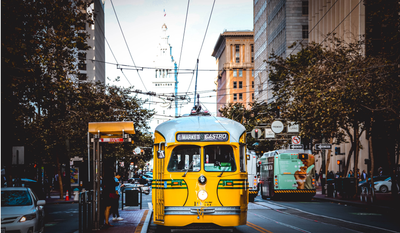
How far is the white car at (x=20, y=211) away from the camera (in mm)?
12438

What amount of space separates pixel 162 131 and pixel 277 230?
434 centimetres

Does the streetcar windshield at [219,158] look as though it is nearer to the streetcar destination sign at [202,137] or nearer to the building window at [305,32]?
the streetcar destination sign at [202,137]

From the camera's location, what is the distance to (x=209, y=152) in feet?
44.1

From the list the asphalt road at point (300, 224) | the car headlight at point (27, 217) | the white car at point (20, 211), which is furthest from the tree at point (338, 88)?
the car headlight at point (27, 217)

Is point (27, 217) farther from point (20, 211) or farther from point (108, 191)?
point (108, 191)

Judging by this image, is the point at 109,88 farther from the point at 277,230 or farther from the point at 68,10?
the point at 277,230

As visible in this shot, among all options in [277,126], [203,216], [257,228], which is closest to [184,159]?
[203,216]

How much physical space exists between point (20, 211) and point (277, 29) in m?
69.2

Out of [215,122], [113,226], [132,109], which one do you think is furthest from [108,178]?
[132,109]

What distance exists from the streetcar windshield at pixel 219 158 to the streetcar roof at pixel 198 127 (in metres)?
0.35

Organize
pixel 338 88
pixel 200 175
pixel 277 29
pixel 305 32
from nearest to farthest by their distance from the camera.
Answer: pixel 200 175
pixel 338 88
pixel 305 32
pixel 277 29

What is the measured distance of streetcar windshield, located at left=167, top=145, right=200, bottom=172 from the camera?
43.8ft

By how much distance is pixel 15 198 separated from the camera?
1384 centimetres

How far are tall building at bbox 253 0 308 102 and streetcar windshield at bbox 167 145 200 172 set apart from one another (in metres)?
49.9
